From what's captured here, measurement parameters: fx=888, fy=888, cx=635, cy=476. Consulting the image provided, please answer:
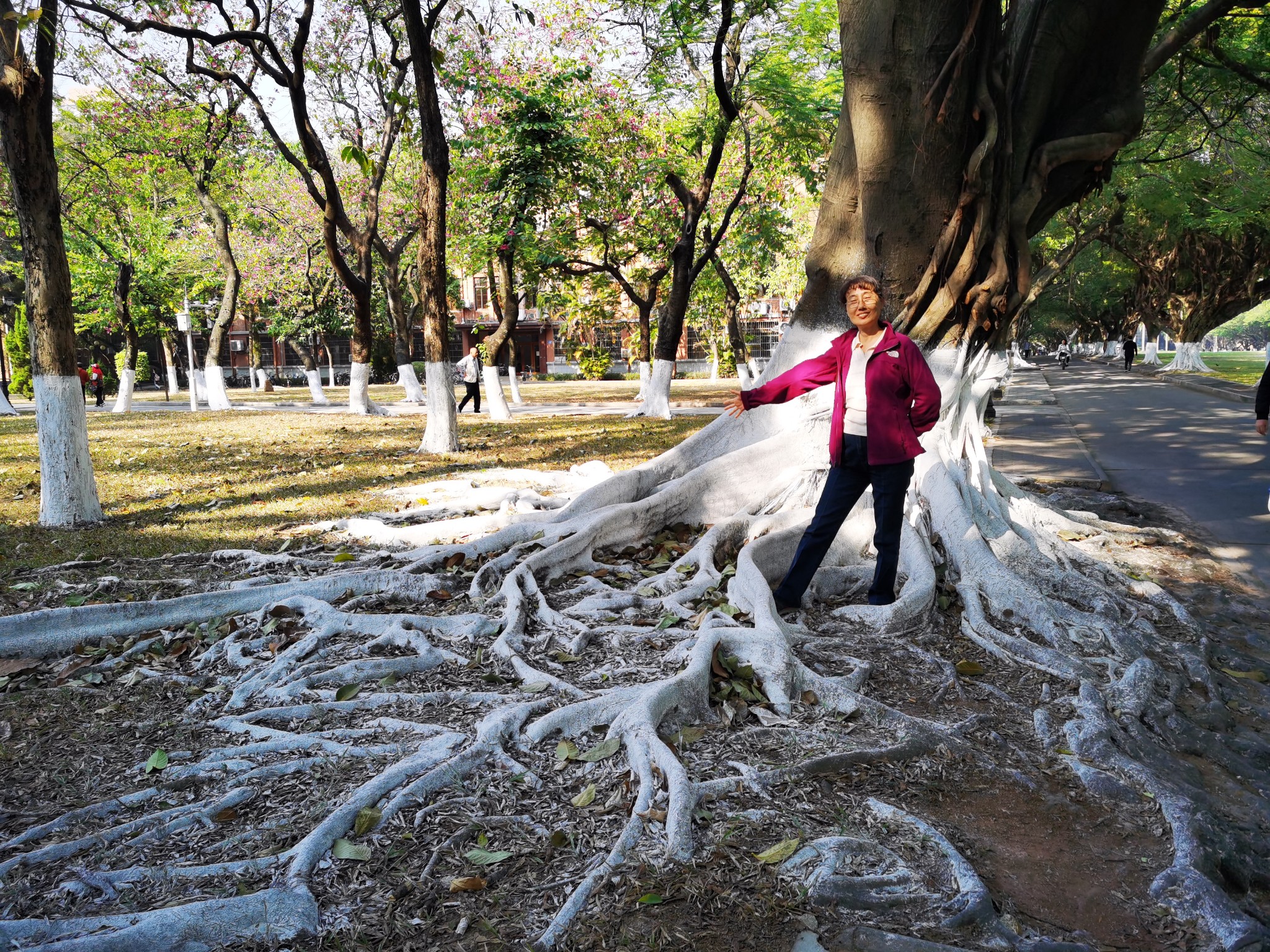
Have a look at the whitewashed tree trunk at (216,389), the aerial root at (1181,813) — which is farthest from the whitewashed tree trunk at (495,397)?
the aerial root at (1181,813)

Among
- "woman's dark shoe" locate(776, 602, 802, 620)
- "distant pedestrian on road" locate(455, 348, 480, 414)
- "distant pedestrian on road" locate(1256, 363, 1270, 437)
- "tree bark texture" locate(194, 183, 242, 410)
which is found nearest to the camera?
"woman's dark shoe" locate(776, 602, 802, 620)

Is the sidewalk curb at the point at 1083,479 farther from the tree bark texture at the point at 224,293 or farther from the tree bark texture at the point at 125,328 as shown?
the tree bark texture at the point at 125,328

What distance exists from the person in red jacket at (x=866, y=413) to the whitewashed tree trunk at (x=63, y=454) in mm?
5908

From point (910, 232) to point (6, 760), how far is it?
18.9ft

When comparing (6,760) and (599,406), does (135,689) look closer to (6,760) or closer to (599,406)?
(6,760)

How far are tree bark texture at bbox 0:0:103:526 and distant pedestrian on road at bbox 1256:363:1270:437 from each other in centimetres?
929

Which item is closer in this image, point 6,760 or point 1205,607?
point 6,760

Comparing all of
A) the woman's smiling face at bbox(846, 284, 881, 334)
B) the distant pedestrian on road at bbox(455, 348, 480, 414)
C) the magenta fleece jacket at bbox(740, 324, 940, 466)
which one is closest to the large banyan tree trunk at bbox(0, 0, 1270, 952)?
the magenta fleece jacket at bbox(740, 324, 940, 466)

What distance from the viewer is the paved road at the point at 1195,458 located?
25.5ft

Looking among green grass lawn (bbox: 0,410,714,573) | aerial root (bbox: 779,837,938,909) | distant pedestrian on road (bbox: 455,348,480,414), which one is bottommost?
aerial root (bbox: 779,837,938,909)

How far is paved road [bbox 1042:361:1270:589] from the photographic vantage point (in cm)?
777

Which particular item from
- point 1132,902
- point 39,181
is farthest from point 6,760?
point 39,181

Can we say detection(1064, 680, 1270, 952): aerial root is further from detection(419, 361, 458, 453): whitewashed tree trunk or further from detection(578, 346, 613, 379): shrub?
detection(578, 346, 613, 379): shrub

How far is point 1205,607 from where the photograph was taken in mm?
5617
